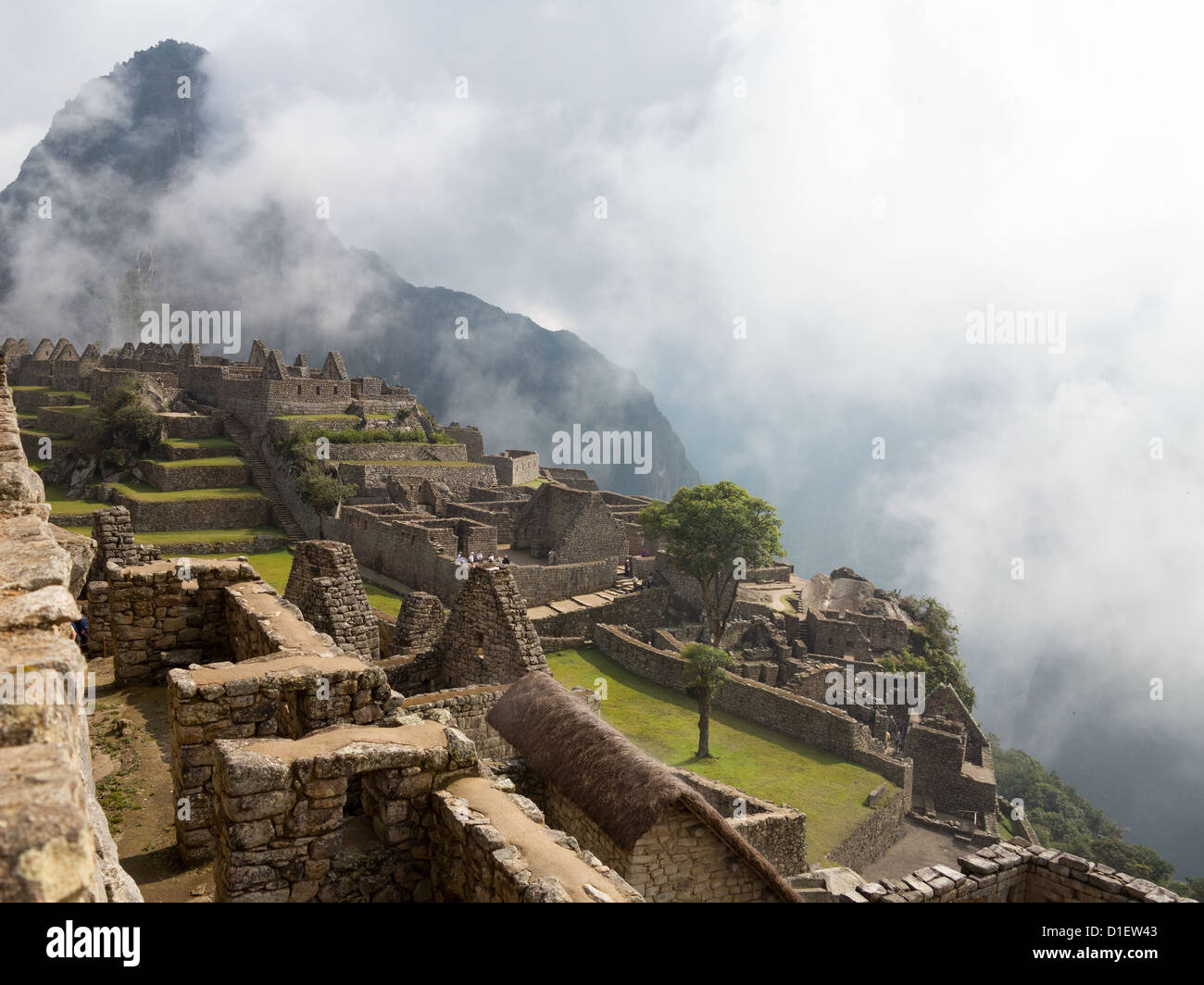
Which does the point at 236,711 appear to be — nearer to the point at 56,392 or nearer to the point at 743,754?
the point at 743,754

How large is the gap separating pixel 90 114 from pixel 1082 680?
674ft

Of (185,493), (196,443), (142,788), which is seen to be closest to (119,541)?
(142,788)

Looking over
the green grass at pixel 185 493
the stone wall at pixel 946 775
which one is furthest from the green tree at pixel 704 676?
the green grass at pixel 185 493

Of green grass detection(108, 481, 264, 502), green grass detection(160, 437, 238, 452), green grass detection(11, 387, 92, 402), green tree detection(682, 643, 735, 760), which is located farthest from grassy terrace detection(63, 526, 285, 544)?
green tree detection(682, 643, 735, 760)

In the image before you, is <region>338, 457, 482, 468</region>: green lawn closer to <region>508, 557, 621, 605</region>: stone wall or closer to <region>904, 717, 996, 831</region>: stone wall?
<region>508, 557, 621, 605</region>: stone wall

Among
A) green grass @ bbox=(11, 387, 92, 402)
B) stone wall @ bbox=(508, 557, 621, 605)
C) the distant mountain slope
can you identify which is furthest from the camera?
the distant mountain slope

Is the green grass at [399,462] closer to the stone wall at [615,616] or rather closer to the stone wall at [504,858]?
the stone wall at [615,616]

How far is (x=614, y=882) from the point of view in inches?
164

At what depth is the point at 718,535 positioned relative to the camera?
25531 millimetres

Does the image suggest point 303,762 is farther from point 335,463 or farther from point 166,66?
point 166,66

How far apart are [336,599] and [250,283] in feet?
498

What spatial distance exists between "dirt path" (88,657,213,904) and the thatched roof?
274cm

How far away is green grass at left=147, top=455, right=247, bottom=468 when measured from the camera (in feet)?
106

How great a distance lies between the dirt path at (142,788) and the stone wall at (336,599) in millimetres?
1898
